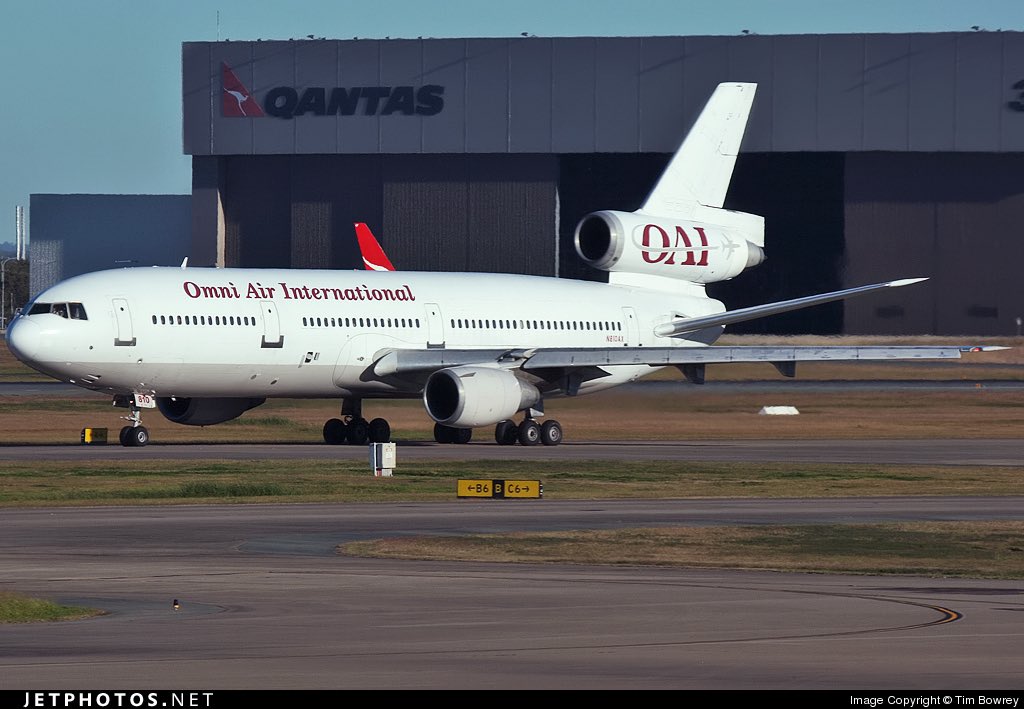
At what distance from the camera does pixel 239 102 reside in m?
106

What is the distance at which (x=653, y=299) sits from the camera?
56.3m

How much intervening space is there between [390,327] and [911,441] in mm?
15367

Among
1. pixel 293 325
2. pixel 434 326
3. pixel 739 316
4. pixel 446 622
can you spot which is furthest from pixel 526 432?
pixel 446 622

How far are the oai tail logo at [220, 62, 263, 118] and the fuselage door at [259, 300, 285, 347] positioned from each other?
2389 inches

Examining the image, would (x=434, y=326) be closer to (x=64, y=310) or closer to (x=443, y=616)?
(x=64, y=310)

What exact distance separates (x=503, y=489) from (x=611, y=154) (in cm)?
7303

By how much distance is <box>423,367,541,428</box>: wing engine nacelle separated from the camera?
152 ft

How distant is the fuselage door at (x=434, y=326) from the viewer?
50812 millimetres

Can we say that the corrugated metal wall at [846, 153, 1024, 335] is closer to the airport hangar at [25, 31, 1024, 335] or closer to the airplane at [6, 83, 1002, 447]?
the airport hangar at [25, 31, 1024, 335]

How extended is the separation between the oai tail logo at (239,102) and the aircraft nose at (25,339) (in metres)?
63.2

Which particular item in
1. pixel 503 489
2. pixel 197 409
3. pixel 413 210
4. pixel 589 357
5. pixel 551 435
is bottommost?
pixel 503 489

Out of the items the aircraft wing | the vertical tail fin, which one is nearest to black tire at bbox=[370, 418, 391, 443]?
the aircraft wing

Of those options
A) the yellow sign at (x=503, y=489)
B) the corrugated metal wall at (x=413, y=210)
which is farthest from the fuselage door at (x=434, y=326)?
the corrugated metal wall at (x=413, y=210)
